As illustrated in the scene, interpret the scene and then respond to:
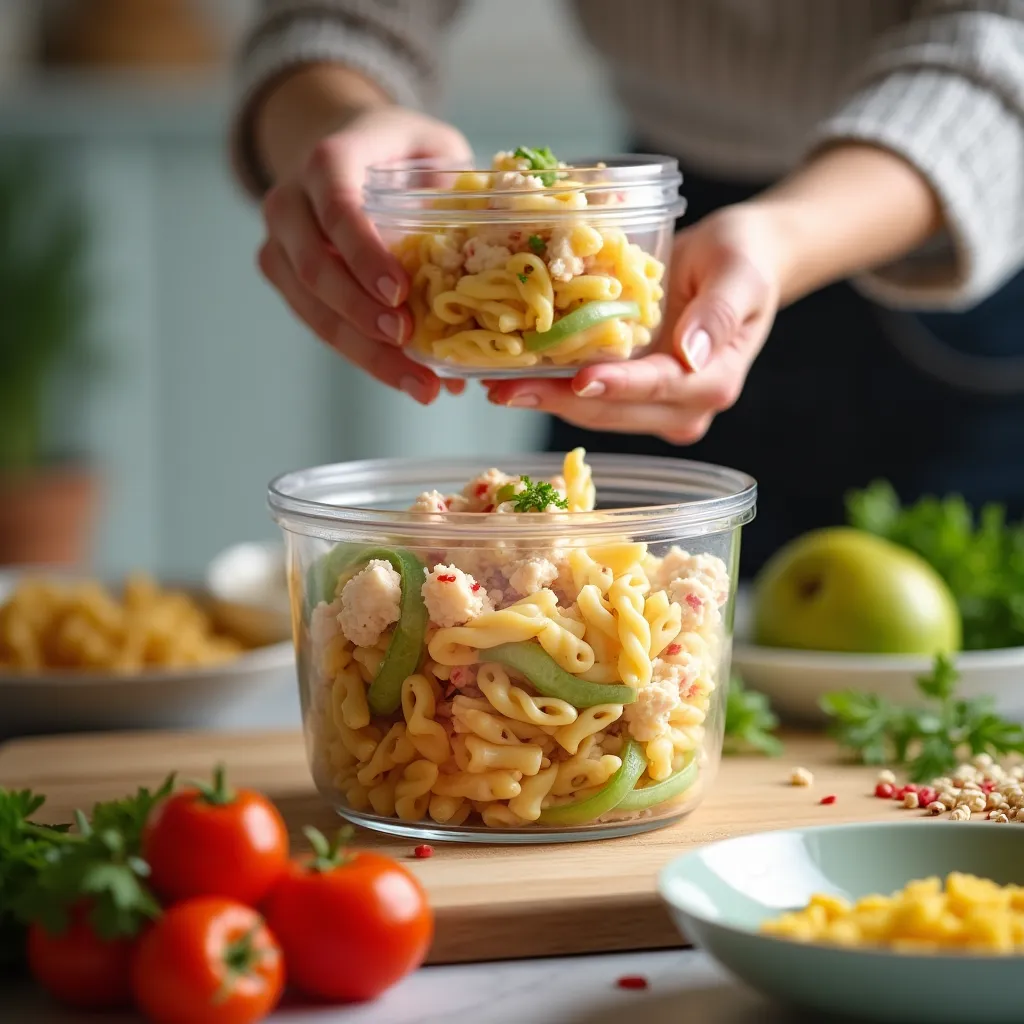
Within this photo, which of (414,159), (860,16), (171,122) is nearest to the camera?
(414,159)

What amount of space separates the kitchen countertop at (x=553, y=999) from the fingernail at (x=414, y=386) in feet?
1.86

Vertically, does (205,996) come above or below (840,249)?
below

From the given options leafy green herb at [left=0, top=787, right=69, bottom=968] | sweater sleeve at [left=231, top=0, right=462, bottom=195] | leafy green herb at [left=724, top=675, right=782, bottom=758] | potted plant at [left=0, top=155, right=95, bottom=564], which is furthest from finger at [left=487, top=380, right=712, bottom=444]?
potted plant at [left=0, top=155, right=95, bottom=564]

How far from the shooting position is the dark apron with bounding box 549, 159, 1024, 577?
8.73 ft

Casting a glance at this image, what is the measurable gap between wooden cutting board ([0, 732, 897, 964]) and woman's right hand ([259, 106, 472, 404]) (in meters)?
0.44

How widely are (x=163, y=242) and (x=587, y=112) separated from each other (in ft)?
4.24

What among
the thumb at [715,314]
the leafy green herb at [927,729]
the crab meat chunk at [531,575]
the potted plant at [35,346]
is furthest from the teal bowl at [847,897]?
the potted plant at [35,346]

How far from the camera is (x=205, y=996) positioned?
3.36 ft

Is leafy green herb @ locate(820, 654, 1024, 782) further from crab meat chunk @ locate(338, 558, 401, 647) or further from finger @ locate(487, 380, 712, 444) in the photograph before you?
crab meat chunk @ locate(338, 558, 401, 647)

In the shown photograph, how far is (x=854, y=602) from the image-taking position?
1946mm

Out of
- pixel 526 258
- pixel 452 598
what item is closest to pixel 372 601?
pixel 452 598

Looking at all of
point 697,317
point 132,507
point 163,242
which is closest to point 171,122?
point 163,242

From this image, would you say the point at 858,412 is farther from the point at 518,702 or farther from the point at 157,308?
the point at 157,308

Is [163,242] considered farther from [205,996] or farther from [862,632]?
[205,996]
